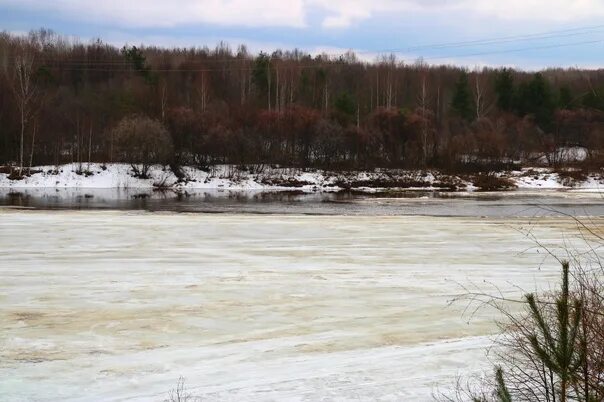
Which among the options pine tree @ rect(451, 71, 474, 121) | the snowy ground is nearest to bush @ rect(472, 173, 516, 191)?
pine tree @ rect(451, 71, 474, 121)

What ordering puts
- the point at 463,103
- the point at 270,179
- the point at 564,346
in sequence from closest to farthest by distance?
1. the point at 564,346
2. the point at 270,179
3. the point at 463,103

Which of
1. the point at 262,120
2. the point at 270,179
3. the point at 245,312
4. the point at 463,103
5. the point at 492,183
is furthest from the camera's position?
the point at 463,103

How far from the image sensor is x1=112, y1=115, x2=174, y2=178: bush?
60219mm

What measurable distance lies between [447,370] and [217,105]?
70.4 meters

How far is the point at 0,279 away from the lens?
43.6 ft

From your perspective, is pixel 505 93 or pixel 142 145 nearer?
pixel 142 145

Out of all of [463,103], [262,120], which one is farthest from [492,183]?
[463,103]

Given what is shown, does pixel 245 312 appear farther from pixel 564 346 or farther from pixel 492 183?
pixel 492 183

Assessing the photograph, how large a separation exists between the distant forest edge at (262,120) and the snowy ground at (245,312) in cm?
4109

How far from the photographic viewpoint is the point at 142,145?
60094 millimetres

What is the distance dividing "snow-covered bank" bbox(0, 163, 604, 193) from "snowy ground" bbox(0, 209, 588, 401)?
37.2m

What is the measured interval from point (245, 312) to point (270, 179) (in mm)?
51558

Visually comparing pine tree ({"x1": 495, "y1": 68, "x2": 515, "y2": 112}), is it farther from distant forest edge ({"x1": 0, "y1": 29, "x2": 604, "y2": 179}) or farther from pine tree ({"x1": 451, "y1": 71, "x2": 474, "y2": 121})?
pine tree ({"x1": 451, "y1": 71, "x2": 474, "y2": 121})

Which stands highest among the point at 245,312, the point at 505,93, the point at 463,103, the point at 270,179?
the point at 505,93
